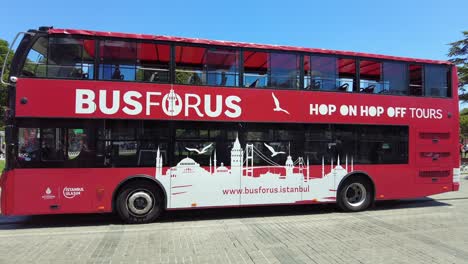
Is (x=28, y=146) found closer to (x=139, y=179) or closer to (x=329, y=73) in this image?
(x=139, y=179)

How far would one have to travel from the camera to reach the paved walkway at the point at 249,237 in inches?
224

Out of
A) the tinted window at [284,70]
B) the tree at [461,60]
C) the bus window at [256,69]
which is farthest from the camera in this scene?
the tree at [461,60]

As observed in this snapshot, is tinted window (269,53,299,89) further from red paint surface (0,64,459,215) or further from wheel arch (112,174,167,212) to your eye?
wheel arch (112,174,167,212)

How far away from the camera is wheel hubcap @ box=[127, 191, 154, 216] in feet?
26.3

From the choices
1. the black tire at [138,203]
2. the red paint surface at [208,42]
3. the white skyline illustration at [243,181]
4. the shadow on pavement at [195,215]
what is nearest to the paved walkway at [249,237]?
the shadow on pavement at [195,215]

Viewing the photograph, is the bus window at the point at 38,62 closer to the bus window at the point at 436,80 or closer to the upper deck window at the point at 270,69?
the upper deck window at the point at 270,69

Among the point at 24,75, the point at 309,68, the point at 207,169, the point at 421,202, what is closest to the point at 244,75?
the point at 309,68

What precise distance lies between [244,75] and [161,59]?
190 centimetres

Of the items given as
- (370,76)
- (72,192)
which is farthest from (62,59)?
(370,76)

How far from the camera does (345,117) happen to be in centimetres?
934

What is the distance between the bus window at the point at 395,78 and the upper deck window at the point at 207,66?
4021 millimetres

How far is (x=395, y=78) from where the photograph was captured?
9836 millimetres

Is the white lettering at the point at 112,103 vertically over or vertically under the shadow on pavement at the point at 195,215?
over

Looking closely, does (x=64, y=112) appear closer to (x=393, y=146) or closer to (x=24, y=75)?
(x=24, y=75)
